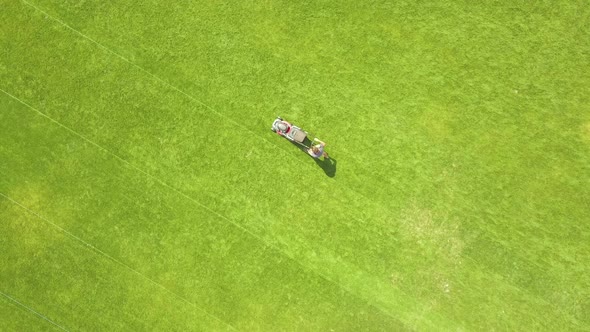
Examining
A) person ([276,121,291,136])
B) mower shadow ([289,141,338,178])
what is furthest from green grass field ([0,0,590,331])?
person ([276,121,291,136])

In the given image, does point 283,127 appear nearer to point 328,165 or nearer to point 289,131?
point 289,131

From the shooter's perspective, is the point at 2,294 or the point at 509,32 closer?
the point at 509,32

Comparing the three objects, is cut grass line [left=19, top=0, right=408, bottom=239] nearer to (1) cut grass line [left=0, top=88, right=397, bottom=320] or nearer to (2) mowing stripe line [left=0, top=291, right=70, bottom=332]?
(1) cut grass line [left=0, top=88, right=397, bottom=320]

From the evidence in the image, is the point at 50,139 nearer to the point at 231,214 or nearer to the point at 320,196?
the point at 231,214

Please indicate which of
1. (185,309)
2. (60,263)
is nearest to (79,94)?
(60,263)

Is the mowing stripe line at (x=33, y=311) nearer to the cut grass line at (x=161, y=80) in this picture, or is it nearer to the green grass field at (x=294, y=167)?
the green grass field at (x=294, y=167)

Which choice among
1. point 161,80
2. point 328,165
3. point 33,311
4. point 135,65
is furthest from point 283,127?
point 33,311

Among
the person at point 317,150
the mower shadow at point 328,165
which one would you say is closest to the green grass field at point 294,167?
the mower shadow at point 328,165
